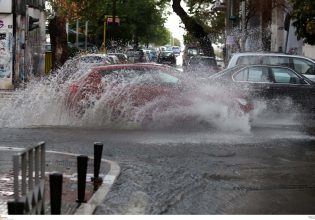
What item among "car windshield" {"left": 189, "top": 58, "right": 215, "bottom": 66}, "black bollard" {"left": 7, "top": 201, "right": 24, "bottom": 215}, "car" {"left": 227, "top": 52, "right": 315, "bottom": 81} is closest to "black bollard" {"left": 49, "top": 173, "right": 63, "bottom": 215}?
"black bollard" {"left": 7, "top": 201, "right": 24, "bottom": 215}

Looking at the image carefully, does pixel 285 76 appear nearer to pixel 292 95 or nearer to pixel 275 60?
pixel 292 95

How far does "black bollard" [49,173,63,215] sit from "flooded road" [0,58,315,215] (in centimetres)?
83

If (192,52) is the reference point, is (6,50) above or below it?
above

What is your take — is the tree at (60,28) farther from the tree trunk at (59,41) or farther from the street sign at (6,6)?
the street sign at (6,6)

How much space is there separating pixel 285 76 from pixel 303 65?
2.54 meters

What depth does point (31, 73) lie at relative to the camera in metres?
31.6

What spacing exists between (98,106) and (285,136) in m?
4.15

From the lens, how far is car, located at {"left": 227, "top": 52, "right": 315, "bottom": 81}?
1925cm

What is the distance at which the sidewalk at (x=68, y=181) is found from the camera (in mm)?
7370

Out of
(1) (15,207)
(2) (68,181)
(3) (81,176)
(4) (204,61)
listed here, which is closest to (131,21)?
(4) (204,61)

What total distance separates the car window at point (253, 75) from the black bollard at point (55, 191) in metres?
11.1

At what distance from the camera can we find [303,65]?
63.5 feet

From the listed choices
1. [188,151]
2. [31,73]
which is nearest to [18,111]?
[188,151]

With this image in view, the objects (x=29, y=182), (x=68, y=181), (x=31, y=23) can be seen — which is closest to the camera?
(x=29, y=182)
